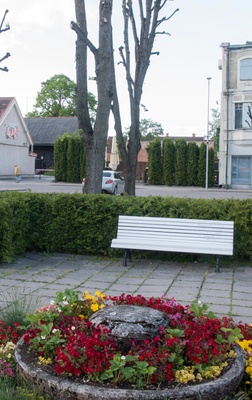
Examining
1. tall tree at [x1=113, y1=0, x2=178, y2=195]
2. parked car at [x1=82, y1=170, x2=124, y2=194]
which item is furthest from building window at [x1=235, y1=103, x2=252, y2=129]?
tall tree at [x1=113, y1=0, x2=178, y2=195]

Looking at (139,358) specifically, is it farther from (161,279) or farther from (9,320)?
(161,279)

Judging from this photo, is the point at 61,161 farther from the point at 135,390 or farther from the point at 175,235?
the point at 135,390

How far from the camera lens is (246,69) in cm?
4147

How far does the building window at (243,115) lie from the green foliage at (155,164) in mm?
8432

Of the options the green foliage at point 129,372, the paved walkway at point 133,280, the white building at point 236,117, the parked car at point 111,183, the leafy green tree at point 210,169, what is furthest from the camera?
the leafy green tree at point 210,169

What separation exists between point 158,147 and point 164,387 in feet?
146

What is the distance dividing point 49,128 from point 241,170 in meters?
28.4

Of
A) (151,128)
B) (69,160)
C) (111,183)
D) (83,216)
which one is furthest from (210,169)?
(151,128)

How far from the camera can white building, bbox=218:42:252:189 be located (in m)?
41.2

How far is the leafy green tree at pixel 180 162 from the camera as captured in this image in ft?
151

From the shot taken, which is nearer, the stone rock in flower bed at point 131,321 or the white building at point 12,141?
the stone rock in flower bed at point 131,321

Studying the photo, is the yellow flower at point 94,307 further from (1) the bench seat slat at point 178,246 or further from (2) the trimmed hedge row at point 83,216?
(2) the trimmed hedge row at point 83,216

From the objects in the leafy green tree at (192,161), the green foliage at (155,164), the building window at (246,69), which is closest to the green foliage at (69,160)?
the green foliage at (155,164)

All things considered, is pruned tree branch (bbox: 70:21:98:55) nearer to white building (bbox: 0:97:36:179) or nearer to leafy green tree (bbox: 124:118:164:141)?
white building (bbox: 0:97:36:179)
